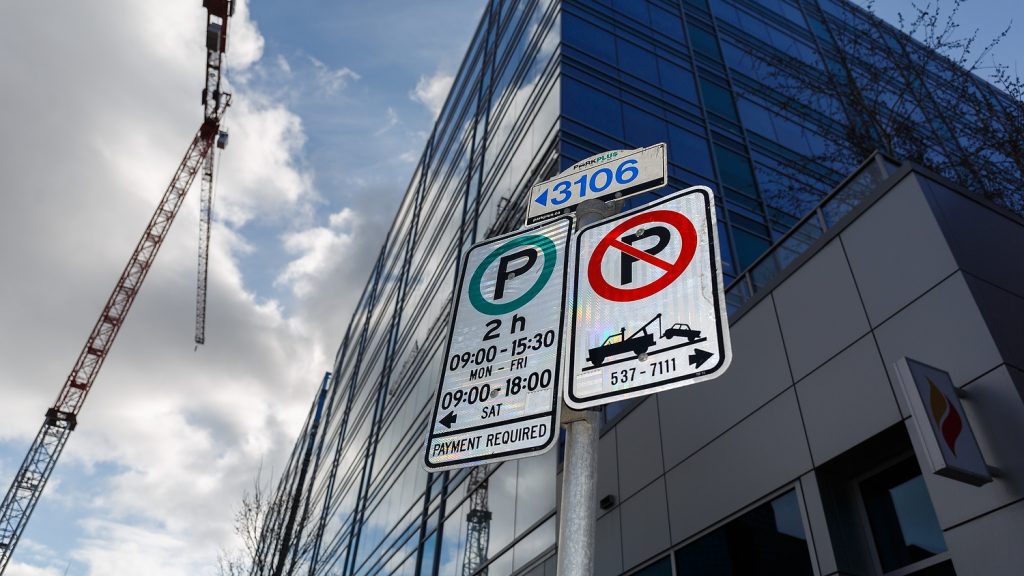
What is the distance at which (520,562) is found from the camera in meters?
13.5

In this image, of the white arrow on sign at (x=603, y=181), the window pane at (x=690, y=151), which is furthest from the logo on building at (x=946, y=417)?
the window pane at (x=690, y=151)

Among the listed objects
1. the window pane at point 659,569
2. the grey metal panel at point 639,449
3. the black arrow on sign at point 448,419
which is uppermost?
the grey metal panel at point 639,449

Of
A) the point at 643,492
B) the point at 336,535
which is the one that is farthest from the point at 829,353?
the point at 336,535

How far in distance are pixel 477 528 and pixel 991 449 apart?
1176cm

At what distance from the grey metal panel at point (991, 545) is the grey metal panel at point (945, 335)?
1.18 m

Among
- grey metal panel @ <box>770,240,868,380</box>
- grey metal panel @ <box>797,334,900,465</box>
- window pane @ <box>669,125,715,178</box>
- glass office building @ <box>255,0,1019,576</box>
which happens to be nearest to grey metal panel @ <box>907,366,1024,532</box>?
grey metal panel @ <box>797,334,900,465</box>

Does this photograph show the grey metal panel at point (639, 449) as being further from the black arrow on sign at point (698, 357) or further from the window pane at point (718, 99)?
the window pane at point (718, 99)

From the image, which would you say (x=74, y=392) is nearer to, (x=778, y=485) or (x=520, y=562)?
(x=520, y=562)

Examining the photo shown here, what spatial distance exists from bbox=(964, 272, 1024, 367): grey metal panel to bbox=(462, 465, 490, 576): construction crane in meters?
11.5

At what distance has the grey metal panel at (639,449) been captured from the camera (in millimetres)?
10211

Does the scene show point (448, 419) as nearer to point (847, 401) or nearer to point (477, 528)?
point (847, 401)

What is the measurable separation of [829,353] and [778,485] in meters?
1.60

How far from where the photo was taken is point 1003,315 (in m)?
6.43

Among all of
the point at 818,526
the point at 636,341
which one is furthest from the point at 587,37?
the point at 636,341
